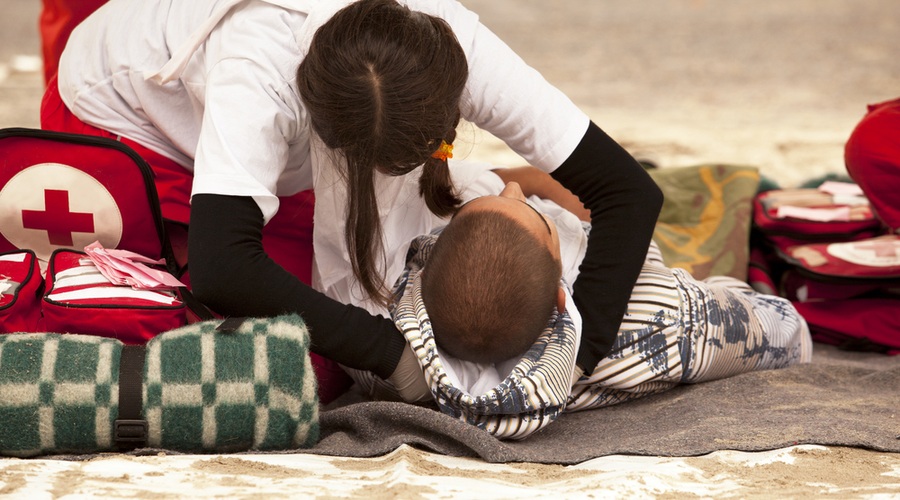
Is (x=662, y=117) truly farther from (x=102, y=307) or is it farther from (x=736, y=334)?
(x=102, y=307)

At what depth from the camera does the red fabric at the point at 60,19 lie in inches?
93.8

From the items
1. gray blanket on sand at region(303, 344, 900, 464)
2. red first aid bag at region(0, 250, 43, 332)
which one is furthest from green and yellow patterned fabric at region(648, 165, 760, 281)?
red first aid bag at region(0, 250, 43, 332)

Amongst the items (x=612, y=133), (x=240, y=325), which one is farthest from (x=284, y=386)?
(x=612, y=133)

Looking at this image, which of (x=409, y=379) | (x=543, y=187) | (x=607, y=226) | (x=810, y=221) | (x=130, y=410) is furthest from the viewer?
(x=810, y=221)

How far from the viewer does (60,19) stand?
94.7 inches

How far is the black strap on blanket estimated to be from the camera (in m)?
1.35

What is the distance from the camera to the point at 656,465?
1348 millimetres

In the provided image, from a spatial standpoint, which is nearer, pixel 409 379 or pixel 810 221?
pixel 409 379

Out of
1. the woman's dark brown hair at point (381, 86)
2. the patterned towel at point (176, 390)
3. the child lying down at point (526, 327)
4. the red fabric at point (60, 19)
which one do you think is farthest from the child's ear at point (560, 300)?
→ the red fabric at point (60, 19)

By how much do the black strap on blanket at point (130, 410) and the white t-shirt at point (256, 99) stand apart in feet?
0.96

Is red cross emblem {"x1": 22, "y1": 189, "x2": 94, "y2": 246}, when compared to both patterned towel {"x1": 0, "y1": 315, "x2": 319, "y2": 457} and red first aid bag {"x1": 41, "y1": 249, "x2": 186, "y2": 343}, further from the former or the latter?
patterned towel {"x1": 0, "y1": 315, "x2": 319, "y2": 457}

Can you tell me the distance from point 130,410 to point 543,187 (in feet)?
3.32

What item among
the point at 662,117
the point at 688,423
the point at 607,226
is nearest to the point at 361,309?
the point at 607,226

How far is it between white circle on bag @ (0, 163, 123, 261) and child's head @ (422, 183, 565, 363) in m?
0.56
